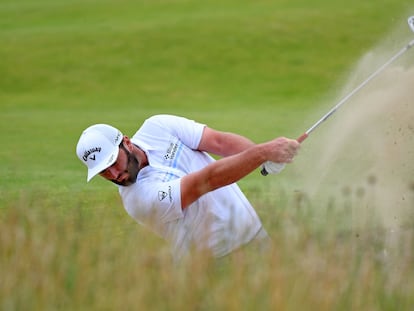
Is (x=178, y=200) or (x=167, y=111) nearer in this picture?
(x=178, y=200)

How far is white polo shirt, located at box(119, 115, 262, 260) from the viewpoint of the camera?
579 centimetres

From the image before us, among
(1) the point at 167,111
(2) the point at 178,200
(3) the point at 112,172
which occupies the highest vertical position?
(3) the point at 112,172

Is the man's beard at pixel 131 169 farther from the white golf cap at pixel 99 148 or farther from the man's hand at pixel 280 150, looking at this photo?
the man's hand at pixel 280 150

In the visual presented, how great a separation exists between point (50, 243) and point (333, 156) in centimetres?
351

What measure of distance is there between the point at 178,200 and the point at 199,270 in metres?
1.14

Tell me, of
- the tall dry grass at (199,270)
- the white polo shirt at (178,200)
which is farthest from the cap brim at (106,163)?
the tall dry grass at (199,270)

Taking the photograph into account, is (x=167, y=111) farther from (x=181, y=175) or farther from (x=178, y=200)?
(x=178, y=200)

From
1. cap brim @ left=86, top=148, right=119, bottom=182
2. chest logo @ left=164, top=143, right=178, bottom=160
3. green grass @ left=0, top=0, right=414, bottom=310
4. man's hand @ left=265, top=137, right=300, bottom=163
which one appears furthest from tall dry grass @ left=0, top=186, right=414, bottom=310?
chest logo @ left=164, top=143, right=178, bottom=160

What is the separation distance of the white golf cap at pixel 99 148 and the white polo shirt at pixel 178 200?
8.4 inches

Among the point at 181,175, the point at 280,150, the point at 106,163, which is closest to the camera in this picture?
the point at 280,150

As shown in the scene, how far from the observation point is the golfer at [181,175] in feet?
18.8

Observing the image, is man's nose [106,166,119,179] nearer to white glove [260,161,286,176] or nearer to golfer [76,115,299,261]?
golfer [76,115,299,261]

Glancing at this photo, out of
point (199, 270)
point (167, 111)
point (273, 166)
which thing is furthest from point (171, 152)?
point (167, 111)

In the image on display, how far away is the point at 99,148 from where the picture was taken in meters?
6.01
